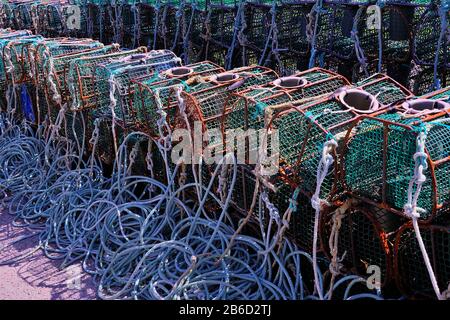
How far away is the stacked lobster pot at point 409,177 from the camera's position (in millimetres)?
1805

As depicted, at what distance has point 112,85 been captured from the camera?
10.8 feet

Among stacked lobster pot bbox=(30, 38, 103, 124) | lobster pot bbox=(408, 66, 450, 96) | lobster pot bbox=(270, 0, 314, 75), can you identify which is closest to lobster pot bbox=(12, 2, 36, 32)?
stacked lobster pot bbox=(30, 38, 103, 124)

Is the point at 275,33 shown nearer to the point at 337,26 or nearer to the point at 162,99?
the point at 337,26

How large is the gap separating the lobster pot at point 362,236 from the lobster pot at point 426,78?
2.04 metres

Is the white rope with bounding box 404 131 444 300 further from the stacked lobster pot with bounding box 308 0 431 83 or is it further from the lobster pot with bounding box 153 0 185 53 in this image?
the lobster pot with bounding box 153 0 185 53

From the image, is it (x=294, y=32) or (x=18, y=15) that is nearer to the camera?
(x=294, y=32)

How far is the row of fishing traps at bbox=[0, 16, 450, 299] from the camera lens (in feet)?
6.43

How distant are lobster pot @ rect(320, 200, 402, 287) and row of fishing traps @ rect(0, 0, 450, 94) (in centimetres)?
199

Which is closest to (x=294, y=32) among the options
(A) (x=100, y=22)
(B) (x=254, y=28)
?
(B) (x=254, y=28)

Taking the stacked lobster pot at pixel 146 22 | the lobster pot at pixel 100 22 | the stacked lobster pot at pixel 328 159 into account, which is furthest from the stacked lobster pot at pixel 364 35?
the lobster pot at pixel 100 22

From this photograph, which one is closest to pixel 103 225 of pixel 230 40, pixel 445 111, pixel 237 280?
pixel 237 280

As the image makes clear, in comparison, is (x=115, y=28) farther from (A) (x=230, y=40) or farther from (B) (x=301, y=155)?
(B) (x=301, y=155)

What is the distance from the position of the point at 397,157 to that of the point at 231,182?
97 cm

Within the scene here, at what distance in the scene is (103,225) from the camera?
315cm
